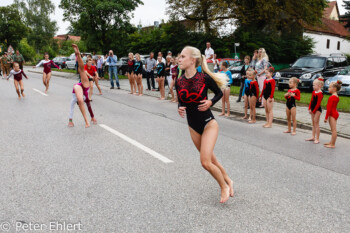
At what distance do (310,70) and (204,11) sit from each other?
57.4ft

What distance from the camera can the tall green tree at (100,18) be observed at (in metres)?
28.0

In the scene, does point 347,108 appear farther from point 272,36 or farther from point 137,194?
point 272,36

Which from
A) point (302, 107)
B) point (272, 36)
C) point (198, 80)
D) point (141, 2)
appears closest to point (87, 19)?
point (141, 2)

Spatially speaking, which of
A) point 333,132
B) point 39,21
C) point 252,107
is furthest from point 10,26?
point 333,132

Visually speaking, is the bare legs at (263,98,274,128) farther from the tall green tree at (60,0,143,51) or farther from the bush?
the bush

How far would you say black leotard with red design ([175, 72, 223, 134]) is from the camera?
3.79m

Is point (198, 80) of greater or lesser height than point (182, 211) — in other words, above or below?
above

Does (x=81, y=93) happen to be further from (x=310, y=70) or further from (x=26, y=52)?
(x=26, y=52)

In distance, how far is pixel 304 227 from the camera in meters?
3.31

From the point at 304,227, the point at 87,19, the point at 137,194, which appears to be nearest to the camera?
the point at 304,227

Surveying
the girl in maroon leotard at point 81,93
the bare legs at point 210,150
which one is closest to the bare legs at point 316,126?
the bare legs at point 210,150

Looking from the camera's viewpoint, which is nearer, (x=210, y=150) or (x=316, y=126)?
(x=210, y=150)

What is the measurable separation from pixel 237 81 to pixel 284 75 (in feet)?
12.6

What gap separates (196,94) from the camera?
12.4ft
